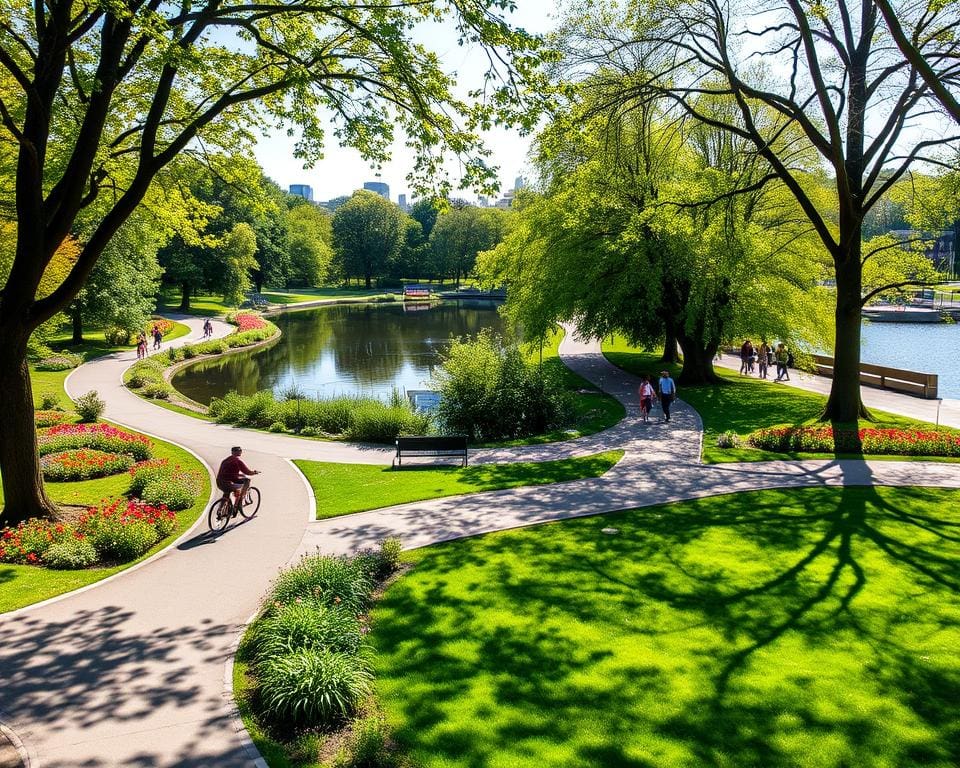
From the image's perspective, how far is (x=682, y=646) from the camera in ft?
25.1

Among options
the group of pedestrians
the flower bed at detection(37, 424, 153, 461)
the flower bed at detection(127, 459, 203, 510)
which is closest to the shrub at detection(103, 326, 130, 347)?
the flower bed at detection(37, 424, 153, 461)

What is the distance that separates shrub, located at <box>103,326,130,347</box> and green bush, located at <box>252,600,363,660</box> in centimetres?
3906

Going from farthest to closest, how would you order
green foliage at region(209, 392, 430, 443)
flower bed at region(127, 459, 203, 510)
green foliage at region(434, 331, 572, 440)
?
green foliage at region(434, 331, 572, 440) → green foliage at region(209, 392, 430, 443) → flower bed at region(127, 459, 203, 510)

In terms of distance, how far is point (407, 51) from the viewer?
10336 mm

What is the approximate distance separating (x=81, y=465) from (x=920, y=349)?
152ft

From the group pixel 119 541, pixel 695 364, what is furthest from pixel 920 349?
pixel 119 541

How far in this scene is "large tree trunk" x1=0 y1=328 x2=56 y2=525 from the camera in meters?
11.1

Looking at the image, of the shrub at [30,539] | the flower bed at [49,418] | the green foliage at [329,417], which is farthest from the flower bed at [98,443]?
the shrub at [30,539]

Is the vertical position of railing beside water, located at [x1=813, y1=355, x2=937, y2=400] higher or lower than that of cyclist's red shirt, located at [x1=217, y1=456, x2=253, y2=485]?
higher

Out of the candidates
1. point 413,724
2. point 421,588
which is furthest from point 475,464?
point 413,724

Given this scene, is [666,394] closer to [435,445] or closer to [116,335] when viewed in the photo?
[435,445]

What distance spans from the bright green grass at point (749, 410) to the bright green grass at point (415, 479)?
3.21 m

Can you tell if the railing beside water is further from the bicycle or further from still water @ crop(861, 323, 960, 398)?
the bicycle

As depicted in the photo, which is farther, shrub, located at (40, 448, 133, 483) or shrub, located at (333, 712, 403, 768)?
shrub, located at (40, 448, 133, 483)
